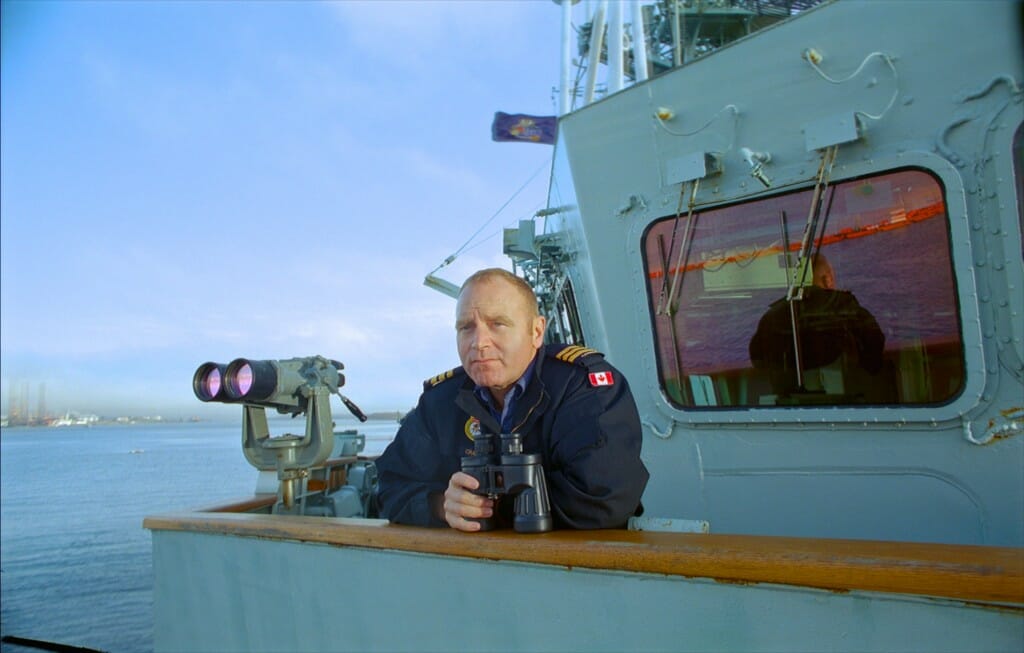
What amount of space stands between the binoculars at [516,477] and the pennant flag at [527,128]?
13329 millimetres

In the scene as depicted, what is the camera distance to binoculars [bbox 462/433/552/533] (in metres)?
1.97

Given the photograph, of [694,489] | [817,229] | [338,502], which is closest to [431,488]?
[694,489]

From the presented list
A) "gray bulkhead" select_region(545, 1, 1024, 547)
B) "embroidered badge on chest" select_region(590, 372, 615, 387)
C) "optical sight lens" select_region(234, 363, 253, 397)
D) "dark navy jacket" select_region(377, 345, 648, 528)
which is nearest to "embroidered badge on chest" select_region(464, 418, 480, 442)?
"dark navy jacket" select_region(377, 345, 648, 528)

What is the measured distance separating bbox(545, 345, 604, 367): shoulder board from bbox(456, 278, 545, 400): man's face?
12 cm

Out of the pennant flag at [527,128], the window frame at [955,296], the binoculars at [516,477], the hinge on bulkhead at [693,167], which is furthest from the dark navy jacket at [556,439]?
the pennant flag at [527,128]

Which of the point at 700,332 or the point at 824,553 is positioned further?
the point at 700,332

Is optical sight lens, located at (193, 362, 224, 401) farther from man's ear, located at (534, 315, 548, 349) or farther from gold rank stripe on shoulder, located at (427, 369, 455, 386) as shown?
man's ear, located at (534, 315, 548, 349)

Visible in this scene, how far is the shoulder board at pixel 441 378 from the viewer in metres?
2.56

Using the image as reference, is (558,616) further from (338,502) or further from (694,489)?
(338,502)

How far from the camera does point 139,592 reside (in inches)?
555

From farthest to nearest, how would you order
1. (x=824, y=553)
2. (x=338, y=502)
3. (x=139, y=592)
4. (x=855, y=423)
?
(x=139, y=592) → (x=338, y=502) → (x=855, y=423) → (x=824, y=553)

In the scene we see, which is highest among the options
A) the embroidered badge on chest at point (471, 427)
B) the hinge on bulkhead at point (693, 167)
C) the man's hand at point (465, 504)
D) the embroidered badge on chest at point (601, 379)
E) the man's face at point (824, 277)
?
the hinge on bulkhead at point (693, 167)

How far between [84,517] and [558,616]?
27.8 meters

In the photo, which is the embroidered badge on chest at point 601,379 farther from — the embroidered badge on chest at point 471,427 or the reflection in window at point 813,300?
the reflection in window at point 813,300
